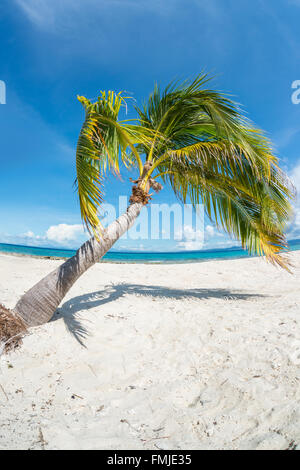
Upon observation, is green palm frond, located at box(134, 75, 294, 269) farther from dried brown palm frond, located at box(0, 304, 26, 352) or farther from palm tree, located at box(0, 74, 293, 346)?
dried brown palm frond, located at box(0, 304, 26, 352)

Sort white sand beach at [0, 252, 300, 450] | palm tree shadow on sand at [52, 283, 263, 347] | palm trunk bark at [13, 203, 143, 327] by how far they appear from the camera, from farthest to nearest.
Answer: palm tree shadow on sand at [52, 283, 263, 347]
palm trunk bark at [13, 203, 143, 327]
white sand beach at [0, 252, 300, 450]

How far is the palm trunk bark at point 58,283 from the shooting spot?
3291mm

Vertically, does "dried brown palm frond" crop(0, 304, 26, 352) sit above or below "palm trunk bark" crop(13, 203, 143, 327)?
below

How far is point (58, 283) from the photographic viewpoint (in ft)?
11.2

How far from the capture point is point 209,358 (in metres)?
2.69

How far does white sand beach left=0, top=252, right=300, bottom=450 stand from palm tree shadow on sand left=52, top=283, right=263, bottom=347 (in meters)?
0.03

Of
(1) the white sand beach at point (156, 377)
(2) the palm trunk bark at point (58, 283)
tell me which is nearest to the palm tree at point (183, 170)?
(2) the palm trunk bark at point (58, 283)

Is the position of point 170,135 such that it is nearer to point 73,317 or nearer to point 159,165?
point 159,165

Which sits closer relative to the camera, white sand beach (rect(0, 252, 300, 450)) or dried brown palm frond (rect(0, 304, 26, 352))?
white sand beach (rect(0, 252, 300, 450))

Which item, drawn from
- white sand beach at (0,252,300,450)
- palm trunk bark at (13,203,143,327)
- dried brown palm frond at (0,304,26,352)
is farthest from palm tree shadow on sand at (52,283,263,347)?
dried brown palm frond at (0,304,26,352)

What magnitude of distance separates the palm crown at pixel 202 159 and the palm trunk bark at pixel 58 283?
1.74 feet

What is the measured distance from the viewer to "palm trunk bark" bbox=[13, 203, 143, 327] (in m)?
3.29
